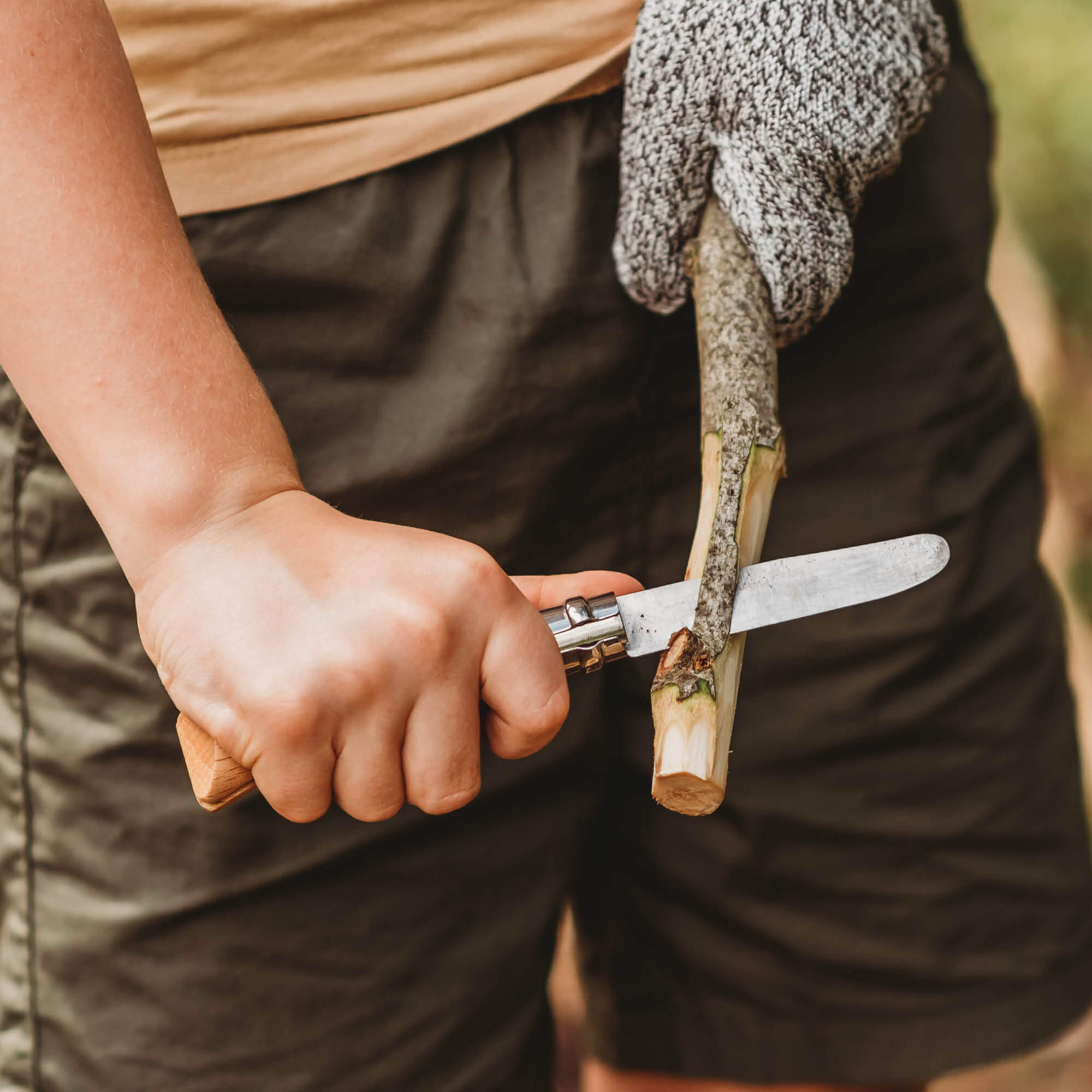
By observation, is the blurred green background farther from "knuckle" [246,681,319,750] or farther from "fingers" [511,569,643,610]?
"knuckle" [246,681,319,750]

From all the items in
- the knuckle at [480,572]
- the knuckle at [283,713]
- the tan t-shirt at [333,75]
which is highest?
the tan t-shirt at [333,75]

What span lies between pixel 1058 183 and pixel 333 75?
1825 millimetres

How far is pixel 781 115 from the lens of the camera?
55cm

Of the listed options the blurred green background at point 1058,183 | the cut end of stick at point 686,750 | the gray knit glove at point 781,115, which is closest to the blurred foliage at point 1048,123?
the blurred green background at point 1058,183

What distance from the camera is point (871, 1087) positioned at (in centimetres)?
88

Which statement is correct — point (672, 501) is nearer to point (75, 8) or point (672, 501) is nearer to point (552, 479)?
point (552, 479)

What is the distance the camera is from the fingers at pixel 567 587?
1.64ft

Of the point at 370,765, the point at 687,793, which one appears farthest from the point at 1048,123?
the point at 370,765

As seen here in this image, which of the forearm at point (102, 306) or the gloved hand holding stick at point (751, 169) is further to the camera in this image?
the gloved hand holding stick at point (751, 169)

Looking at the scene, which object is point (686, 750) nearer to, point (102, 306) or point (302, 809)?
point (302, 809)

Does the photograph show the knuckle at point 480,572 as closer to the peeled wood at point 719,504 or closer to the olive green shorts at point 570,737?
the peeled wood at point 719,504

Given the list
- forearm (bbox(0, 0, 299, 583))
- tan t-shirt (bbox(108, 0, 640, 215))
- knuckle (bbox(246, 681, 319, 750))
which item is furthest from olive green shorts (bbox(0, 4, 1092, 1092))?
knuckle (bbox(246, 681, 319, 750))

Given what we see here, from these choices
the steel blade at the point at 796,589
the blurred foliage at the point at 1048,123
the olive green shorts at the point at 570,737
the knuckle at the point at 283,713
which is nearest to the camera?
the knuckle at the point at 283,713

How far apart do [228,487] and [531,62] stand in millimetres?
370
